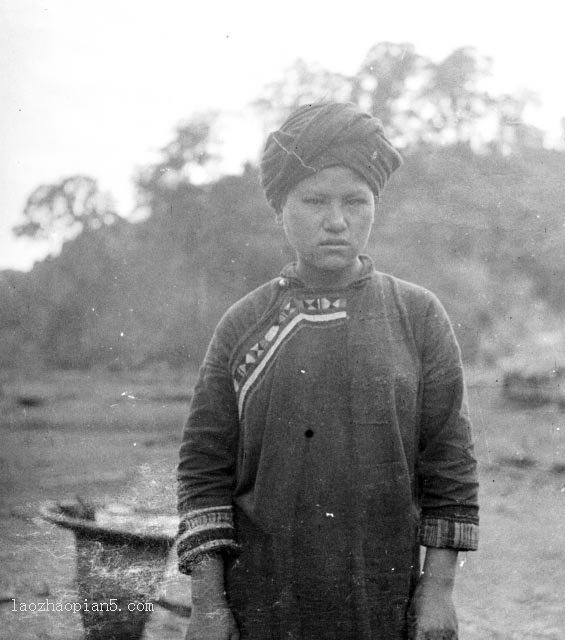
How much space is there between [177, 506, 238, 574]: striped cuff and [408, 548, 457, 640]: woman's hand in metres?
0.46

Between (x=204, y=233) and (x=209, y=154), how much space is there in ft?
0.87

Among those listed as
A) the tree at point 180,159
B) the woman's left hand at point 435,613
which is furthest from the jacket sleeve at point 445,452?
the tree at point 180,159

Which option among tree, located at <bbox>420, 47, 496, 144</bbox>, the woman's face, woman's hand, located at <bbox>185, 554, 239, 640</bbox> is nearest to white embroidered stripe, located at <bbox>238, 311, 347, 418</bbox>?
the woman's face

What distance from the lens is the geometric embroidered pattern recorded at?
1.76 metres

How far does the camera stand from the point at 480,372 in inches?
91.7

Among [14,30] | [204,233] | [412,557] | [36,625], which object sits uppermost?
[14,30]

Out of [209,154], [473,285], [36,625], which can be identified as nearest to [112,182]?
[209,154]

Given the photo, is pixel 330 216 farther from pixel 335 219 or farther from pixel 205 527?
pixel 205 527

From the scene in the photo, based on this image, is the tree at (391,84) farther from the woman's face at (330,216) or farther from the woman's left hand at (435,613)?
the woman's left hand at (435,613)

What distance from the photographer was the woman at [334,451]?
1686mm

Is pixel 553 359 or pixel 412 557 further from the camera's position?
pixel 553 359

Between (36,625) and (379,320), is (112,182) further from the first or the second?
(36,625)

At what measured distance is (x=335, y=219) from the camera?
1.70 metres

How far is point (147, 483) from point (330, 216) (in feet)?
3.74
